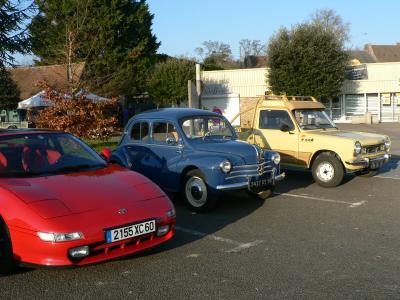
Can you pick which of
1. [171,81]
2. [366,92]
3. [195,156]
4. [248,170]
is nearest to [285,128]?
[248,170]

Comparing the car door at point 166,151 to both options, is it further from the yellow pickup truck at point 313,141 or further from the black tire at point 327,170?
the black tire at point 327,170

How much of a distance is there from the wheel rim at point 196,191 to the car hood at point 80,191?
2111 mm

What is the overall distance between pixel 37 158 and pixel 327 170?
6379 mm

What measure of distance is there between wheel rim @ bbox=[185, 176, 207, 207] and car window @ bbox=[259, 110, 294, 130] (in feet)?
12.1

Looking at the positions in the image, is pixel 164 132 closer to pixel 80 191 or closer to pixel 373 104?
pixel 80 191

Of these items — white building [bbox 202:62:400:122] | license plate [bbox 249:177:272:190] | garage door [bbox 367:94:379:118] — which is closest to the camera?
license plate [bbox 249:177:272:190]

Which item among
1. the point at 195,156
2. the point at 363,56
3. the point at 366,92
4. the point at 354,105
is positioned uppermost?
the point at 363,56

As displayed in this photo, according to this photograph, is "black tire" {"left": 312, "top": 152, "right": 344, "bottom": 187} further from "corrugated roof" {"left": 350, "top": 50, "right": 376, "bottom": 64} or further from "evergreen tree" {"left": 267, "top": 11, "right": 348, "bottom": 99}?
"corrugated roof" {"left": 350, "top": 50, "right": 376, "bottom": 64}

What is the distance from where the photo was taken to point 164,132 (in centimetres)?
870

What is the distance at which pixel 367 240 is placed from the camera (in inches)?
241

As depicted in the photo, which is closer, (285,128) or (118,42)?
(285,128)

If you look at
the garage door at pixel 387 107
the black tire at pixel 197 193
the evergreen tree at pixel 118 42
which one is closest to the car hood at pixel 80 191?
the black tire at pixel 197 193

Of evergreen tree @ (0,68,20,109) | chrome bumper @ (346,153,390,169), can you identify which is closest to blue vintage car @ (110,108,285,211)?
chrome bumper @ (346,153,390,169)

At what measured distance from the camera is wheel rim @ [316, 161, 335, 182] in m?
10.1
